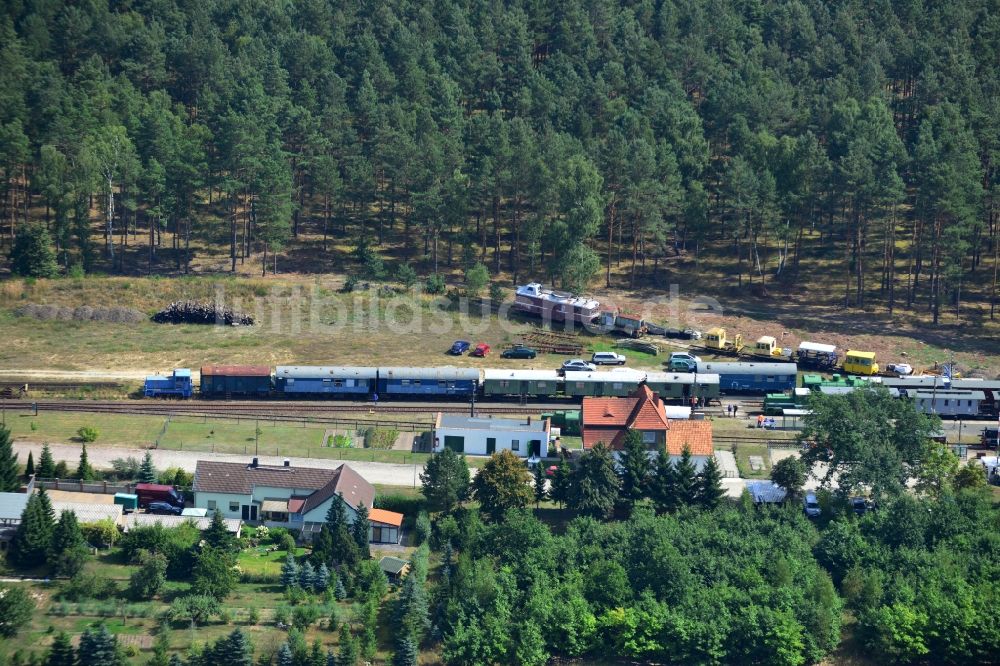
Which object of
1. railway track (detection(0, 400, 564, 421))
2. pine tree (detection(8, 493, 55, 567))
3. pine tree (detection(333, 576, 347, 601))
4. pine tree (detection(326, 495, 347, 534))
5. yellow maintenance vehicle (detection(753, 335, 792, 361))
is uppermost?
yellow maintenance vehicle (detection(753, 335, 792, 361))

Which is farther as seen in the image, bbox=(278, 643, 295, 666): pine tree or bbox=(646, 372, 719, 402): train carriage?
bbox=(646, 372, 719, 402): train carriage

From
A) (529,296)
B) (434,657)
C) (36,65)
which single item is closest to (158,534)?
(434,657)

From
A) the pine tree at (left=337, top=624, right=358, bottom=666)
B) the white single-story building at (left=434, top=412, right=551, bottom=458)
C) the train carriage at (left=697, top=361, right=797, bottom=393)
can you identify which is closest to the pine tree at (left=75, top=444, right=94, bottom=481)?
the white single-story building at (left=434, top=412, right=551, bottom=458)

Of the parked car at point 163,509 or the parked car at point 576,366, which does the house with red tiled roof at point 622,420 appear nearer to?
the parked car at point 576,366

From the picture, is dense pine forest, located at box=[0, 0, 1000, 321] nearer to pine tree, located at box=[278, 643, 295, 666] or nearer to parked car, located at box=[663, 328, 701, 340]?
parked car, located at box=[663, 328, 701, 340]

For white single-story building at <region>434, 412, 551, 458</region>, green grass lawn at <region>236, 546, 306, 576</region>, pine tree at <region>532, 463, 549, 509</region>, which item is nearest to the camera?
Result: green grass lawn at <region>236, 546, 306, 576</region>

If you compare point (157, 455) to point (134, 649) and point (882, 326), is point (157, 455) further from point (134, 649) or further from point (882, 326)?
point (882, 326)

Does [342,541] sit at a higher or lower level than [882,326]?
lower

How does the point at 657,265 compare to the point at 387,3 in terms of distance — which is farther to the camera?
the point at 387,3
